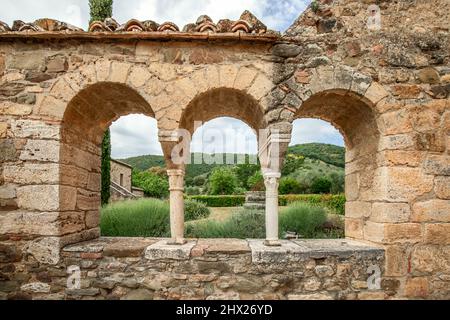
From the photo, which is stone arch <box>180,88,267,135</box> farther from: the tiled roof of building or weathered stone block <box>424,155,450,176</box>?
weathered stone block <box>424,155,450,176</box>

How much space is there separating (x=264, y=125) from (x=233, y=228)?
2948 mm

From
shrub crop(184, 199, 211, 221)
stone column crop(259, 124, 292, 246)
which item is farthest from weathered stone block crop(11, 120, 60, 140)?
shrub crop(184, 199, 211, 221)

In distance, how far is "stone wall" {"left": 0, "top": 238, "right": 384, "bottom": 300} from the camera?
3.03 m

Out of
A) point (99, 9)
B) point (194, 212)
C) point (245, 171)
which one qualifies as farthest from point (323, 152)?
point (99, 9)

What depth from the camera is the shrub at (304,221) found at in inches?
236

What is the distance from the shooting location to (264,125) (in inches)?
132

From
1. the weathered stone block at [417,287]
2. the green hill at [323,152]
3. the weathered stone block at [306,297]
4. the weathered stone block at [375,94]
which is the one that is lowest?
the weathered stone block at [306,297]

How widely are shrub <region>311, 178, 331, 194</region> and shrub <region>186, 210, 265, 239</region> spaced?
7335 millimetres

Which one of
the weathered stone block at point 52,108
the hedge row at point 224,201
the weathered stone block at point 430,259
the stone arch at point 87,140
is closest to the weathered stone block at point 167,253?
the stone arch at point 87,140

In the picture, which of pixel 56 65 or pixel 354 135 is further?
pixel 354 135

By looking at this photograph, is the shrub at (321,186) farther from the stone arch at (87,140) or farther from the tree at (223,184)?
the stone arch at (87,140)

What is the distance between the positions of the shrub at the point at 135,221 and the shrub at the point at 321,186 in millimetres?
8538

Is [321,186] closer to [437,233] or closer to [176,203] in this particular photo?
[437,233]
